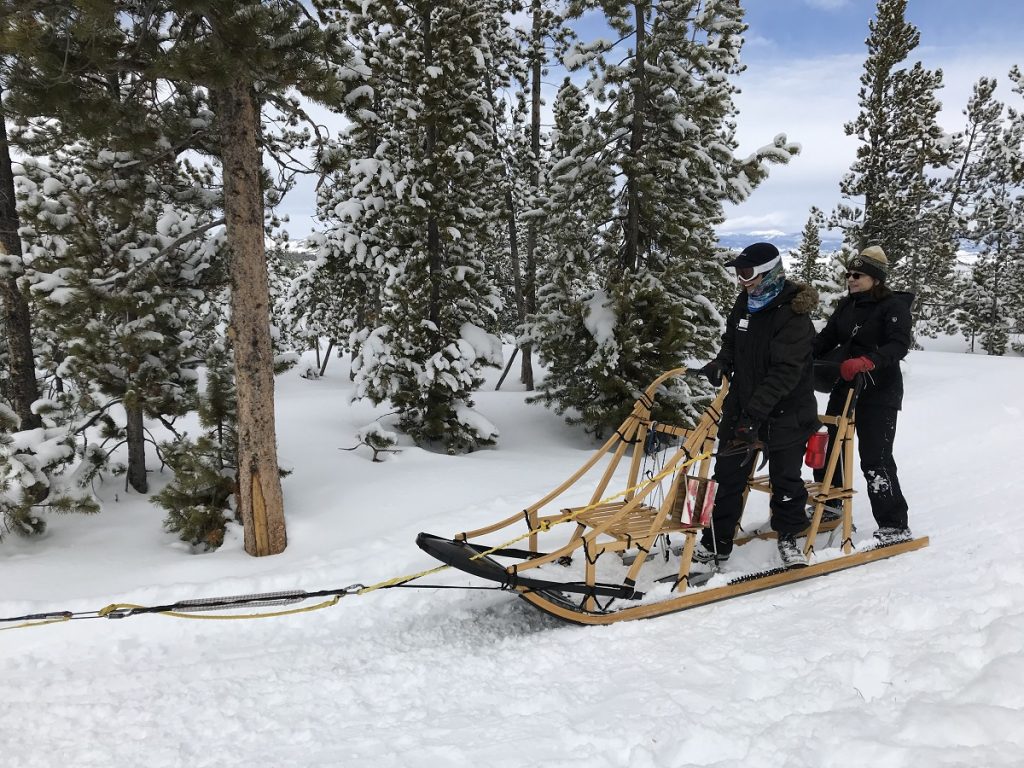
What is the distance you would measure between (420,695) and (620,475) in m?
5.41

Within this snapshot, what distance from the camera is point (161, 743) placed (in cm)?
304

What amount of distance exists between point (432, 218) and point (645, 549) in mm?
7909

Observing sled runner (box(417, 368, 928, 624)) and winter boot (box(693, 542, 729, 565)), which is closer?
sled runner (box(417, 368, 928, 624))

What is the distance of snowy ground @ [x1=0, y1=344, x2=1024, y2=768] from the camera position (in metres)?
2.73

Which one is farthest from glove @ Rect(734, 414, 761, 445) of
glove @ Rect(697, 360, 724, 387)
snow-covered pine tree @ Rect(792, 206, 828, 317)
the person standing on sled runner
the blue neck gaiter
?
snow-covered pine tree @ Rect(792, 206, 828, 317)

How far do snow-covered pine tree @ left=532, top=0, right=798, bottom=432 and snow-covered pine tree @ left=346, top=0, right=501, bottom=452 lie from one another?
57.9 inches

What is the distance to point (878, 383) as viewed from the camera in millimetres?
5184

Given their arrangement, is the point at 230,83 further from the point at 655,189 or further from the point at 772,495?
the point at 655,189

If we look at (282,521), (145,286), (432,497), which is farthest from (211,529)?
(145,286)

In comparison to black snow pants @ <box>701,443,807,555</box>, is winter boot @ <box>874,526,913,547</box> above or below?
below

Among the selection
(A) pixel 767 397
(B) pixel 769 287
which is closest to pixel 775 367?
(A) pixel 767 397

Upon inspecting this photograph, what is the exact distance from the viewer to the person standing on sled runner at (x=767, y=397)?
14.3 ft

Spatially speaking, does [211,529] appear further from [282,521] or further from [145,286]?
[145,286]

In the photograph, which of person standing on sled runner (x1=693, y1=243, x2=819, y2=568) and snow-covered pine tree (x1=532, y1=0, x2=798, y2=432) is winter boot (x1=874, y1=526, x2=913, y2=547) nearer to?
person standing on sled runner (x1=693, y1=243, x2=819, y2=568)
